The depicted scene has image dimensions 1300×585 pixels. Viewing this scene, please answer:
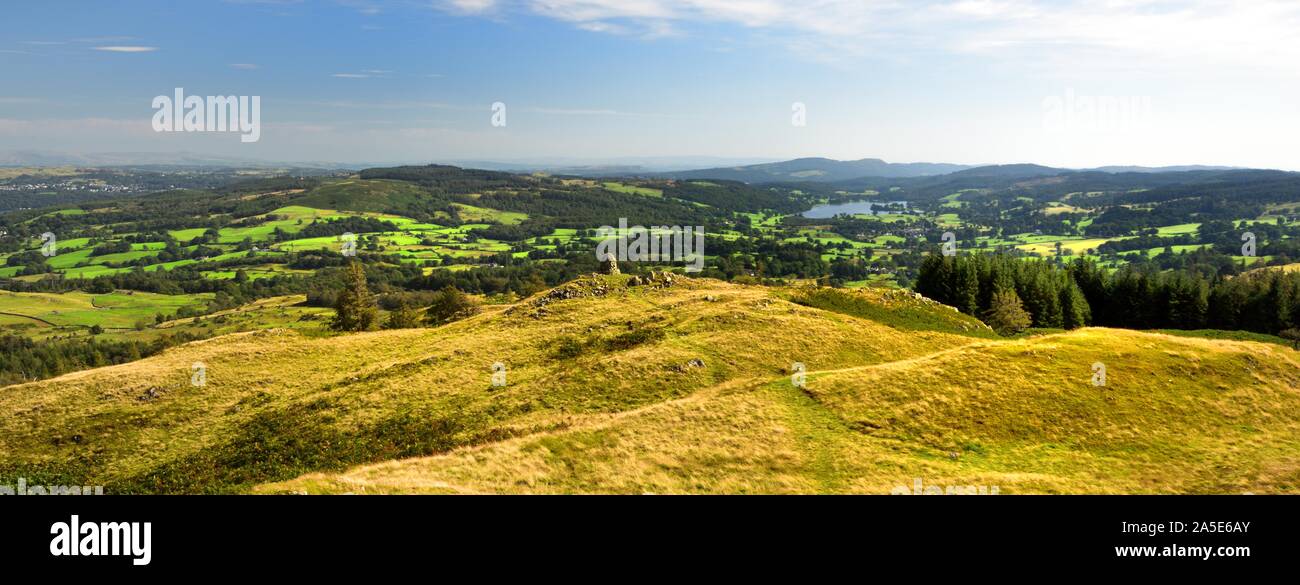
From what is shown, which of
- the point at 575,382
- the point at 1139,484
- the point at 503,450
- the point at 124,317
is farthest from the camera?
the point at 124,317

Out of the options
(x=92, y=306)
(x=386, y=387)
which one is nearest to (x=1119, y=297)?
(x=386, y=387)

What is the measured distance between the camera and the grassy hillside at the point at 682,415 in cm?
2970

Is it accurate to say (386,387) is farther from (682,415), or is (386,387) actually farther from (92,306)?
(92,306)

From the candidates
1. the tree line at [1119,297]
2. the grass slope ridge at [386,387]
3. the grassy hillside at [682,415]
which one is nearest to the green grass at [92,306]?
the grass slope ridge at [386,387]

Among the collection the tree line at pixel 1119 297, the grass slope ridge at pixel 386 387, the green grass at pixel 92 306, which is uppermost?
the tree line at pixel 1119 297

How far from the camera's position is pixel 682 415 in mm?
36906

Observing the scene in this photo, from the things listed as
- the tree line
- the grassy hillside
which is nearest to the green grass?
the grassy hillside

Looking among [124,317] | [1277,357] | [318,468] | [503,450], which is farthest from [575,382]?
[124,317]

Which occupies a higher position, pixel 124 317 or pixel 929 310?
pixel 929 310

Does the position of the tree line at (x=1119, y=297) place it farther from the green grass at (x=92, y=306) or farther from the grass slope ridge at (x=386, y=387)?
the green grass at (x=92, y=306)

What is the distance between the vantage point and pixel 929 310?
220 feet
